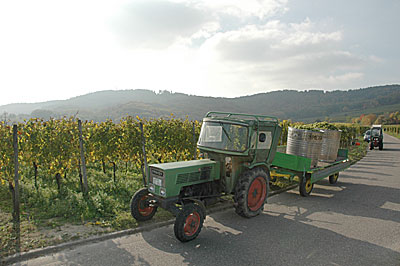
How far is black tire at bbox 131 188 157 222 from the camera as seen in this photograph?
578 centimetres

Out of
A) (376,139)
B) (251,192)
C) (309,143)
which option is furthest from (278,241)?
(376,139)

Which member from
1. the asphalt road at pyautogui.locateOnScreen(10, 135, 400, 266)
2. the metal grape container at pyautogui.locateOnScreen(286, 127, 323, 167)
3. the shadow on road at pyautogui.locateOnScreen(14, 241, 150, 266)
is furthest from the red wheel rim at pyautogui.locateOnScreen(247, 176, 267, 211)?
the metal grape container at pyautogui.locateOnScreen(286, 127, 323, 167)

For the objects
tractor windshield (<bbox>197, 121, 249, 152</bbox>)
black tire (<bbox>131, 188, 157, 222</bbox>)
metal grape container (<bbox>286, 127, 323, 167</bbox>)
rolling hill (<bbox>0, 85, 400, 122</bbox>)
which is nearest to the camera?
black tire (<bbox>131, 188, 157, 222</bbox>)

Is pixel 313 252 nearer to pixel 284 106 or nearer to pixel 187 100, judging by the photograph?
pixel 187 100

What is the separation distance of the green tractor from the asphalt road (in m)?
0.52

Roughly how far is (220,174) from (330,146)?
6.07 meters

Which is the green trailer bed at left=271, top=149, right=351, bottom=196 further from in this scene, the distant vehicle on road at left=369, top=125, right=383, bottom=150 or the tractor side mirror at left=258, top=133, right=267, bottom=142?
the distant vehicle on road at left=369, top=125, right=383, bottom=150

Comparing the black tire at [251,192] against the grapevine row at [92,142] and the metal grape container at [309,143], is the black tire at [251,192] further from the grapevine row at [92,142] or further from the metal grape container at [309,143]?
the grapevine row at [92,142]

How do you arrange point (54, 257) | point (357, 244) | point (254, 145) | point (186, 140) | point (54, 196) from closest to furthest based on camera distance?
point (54, 257) → point (357, 244) → point (254, 145) → point (54, 196) → point (186, 140)

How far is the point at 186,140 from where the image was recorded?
1042 cm

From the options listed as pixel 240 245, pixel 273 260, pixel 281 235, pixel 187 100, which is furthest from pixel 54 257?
pixel 187 100

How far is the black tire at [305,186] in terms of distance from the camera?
820 cm

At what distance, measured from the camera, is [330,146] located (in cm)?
1018

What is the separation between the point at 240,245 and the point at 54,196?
18.3ft
